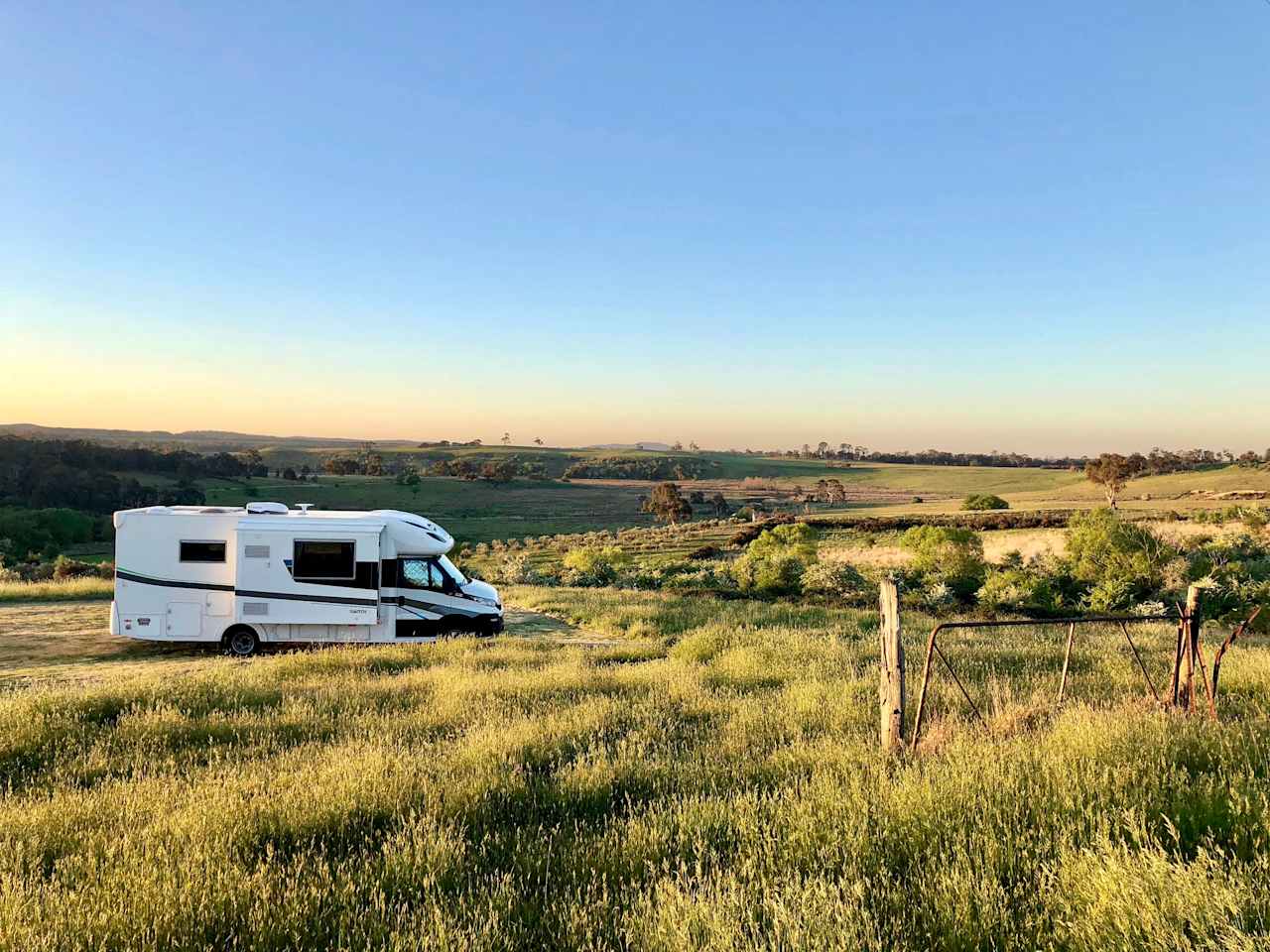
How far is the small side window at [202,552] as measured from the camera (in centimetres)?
1318

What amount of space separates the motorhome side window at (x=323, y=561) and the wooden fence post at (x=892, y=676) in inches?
421

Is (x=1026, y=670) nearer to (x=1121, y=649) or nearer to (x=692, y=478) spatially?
(x=1121, y=649)

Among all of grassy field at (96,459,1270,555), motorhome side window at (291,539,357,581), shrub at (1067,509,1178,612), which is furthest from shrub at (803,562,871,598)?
grassy field at (96,459,1270,555)

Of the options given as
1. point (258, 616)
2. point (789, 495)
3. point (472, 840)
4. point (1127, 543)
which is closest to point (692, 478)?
point (789, 495)

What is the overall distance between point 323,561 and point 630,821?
1078cm

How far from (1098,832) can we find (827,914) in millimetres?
1923

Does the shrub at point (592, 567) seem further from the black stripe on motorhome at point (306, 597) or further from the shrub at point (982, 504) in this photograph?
the shrub at point (982, 504)

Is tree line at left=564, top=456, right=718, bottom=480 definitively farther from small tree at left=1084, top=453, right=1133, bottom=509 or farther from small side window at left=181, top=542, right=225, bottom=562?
small side window at left=181, top=542, right=225, bottom=562

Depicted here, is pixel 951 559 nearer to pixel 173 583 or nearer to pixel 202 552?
pixel 202 552

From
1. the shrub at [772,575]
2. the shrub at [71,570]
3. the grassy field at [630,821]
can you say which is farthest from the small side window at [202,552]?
the shrub at [71,570]

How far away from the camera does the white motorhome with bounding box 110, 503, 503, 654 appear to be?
13.1m

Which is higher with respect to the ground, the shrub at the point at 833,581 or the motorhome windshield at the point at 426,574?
the motorhome windshield at the point at 426,574

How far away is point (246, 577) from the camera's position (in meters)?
13.2

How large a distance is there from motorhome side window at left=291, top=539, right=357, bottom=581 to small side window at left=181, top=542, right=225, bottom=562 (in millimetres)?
1468
